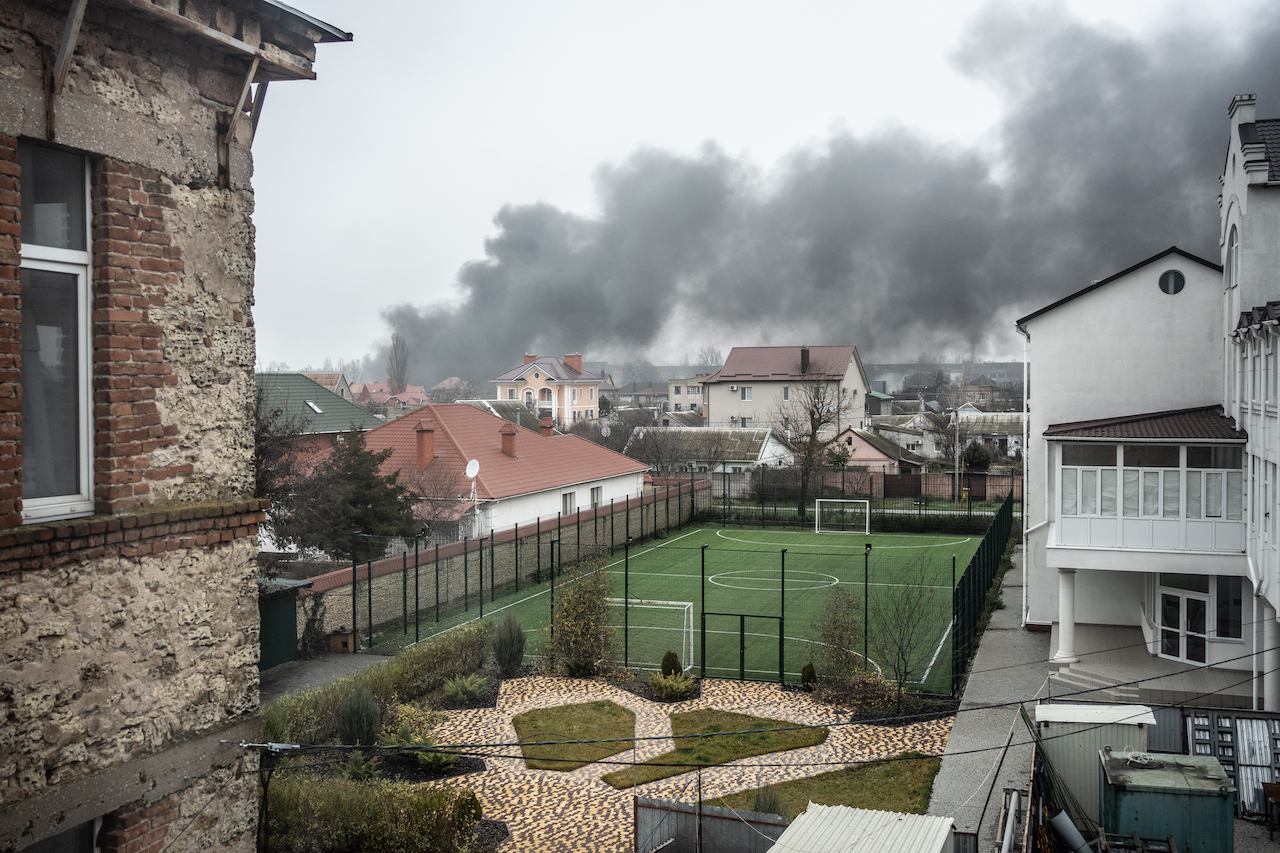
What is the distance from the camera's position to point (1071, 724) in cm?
1226

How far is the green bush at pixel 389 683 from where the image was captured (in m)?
13.0

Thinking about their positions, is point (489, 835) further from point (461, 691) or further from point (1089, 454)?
point (1089, 454)

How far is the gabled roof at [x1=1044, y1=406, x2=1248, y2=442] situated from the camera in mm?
16906

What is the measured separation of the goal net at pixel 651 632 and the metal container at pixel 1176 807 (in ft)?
31.7

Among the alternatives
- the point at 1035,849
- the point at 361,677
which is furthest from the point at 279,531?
the point at 1035,849

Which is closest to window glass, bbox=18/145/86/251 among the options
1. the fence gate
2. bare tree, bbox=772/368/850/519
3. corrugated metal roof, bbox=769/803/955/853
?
corrugated metal roof, bbox=769/803/955/853

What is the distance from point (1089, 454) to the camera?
1931cm

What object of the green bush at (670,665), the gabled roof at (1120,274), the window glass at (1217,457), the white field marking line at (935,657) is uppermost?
the gabled roof at (1120,274)

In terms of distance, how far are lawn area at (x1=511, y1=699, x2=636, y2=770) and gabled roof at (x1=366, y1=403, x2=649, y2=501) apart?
15348mm

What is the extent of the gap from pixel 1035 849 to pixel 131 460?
9.25 meters

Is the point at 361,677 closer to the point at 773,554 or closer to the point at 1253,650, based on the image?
the point at 1253,650

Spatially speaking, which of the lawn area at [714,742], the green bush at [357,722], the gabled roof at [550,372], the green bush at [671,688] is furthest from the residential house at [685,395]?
the green bush at [357,722]

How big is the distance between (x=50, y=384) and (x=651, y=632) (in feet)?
59.8

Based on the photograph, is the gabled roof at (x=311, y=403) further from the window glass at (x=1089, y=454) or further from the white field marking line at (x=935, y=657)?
the window glass at (x=1089, y=454)
